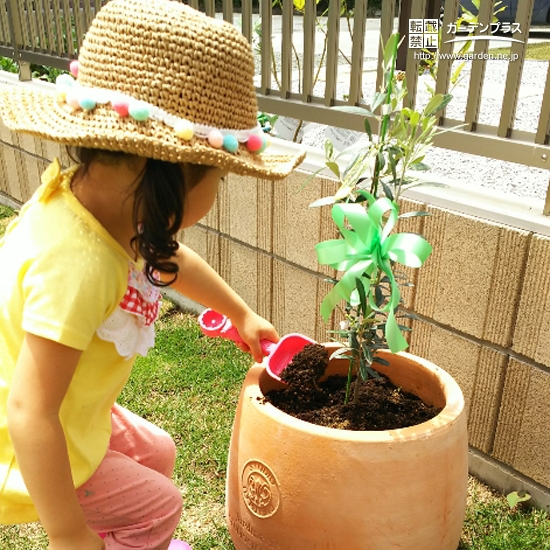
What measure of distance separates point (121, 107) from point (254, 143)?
28 centimetres

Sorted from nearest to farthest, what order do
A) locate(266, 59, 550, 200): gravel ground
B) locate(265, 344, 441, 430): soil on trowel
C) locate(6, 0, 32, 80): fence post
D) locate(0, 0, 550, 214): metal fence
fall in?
locate(265, 344, 441, 430): soil on trowel
locate(0, 0, 550, 214): metal fence
locate(266, 59, 550, 200): gravel ground
locate(6, 0, 32, 80): fence post

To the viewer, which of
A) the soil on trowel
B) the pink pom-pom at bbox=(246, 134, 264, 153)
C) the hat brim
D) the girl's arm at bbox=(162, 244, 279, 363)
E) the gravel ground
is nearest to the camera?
the hat brim

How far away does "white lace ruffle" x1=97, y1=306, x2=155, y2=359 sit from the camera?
4.53ft

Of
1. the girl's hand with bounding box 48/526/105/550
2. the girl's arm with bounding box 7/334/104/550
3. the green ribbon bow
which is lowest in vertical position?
the girl's hand with bounding box 48/526/105/550

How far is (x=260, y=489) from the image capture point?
1582mm

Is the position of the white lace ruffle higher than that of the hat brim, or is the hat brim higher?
the hat brim

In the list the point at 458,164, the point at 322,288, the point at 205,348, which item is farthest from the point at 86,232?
the point at 458,164

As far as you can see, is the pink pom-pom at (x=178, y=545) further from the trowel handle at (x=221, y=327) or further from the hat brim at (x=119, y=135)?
the hat brim at (x=119, y=135)

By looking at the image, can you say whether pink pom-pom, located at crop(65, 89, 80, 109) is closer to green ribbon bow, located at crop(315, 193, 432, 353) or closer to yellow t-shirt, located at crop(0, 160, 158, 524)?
yellow t-shirt, located at crop(0, 160, 158, 524)

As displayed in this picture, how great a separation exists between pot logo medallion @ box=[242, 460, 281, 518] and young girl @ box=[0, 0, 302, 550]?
0.40 meters

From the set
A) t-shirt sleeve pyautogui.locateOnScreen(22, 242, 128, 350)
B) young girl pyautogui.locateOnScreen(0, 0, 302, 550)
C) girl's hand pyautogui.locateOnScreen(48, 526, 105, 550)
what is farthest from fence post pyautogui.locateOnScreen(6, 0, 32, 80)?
girl's hand pyautogui.locateOnScreen(48, 526, 105, 550)

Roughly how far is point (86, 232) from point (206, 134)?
30cm

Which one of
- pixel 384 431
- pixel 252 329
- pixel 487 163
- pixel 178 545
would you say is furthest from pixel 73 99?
pixel 487 163

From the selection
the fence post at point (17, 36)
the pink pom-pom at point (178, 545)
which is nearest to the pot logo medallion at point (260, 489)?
the pink pom-pom at point (178, 545)
